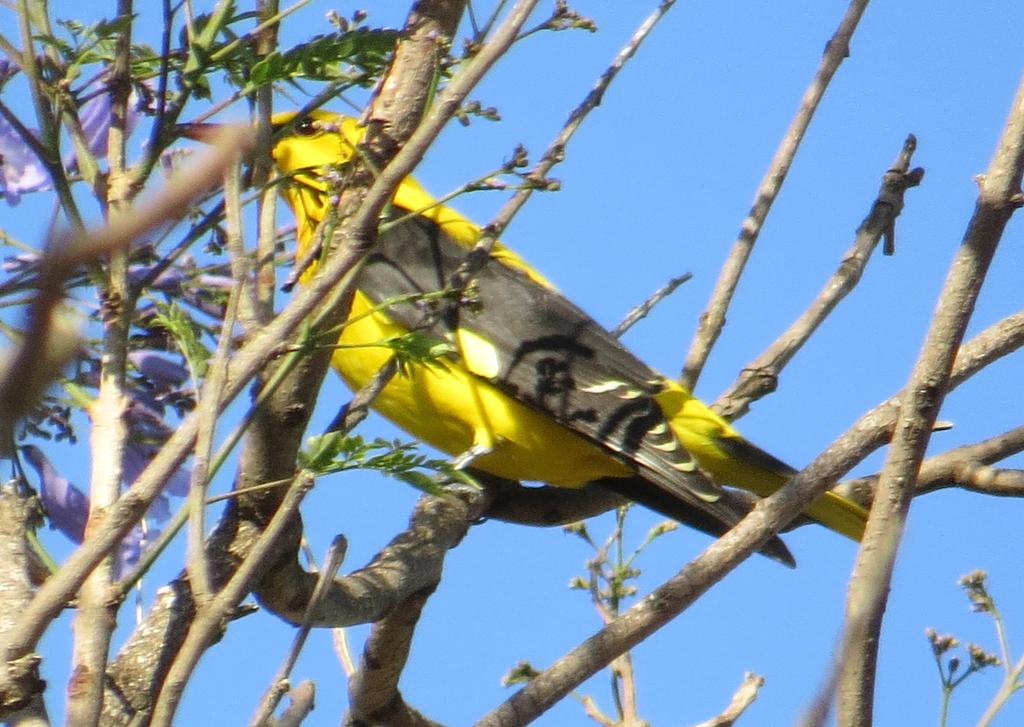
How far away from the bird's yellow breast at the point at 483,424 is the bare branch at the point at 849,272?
1.61 feet

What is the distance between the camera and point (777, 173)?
2.88 meters

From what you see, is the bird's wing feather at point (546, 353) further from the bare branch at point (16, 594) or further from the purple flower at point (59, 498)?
the bare branch at point (16, 594)

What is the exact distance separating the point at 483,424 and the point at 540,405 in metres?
0.17

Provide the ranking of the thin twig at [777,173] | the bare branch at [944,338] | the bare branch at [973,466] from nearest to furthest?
the bare branch at [944,338], the bare branch at [973,466], the thin twig at [777,173]

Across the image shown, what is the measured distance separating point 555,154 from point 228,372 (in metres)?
0.71

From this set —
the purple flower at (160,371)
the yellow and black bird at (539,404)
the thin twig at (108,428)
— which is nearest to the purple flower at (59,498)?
the purple flower at (160,371)

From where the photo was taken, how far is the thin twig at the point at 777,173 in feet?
9.21

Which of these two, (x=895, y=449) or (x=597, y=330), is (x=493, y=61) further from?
(x=597, y=330)

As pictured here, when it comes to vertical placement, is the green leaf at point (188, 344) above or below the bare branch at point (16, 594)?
above

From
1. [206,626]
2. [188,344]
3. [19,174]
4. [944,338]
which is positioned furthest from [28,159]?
[944,338]

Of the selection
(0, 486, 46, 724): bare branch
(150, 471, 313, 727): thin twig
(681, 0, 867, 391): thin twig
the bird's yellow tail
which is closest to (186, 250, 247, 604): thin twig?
(150, 471, 313, 727): thin twig

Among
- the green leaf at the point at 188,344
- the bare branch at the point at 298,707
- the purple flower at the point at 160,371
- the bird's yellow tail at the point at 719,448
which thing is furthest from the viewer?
the bird's yellow tail at the point at 719,448

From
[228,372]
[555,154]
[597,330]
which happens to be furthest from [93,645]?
[597,330]

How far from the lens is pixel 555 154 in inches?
68.9
